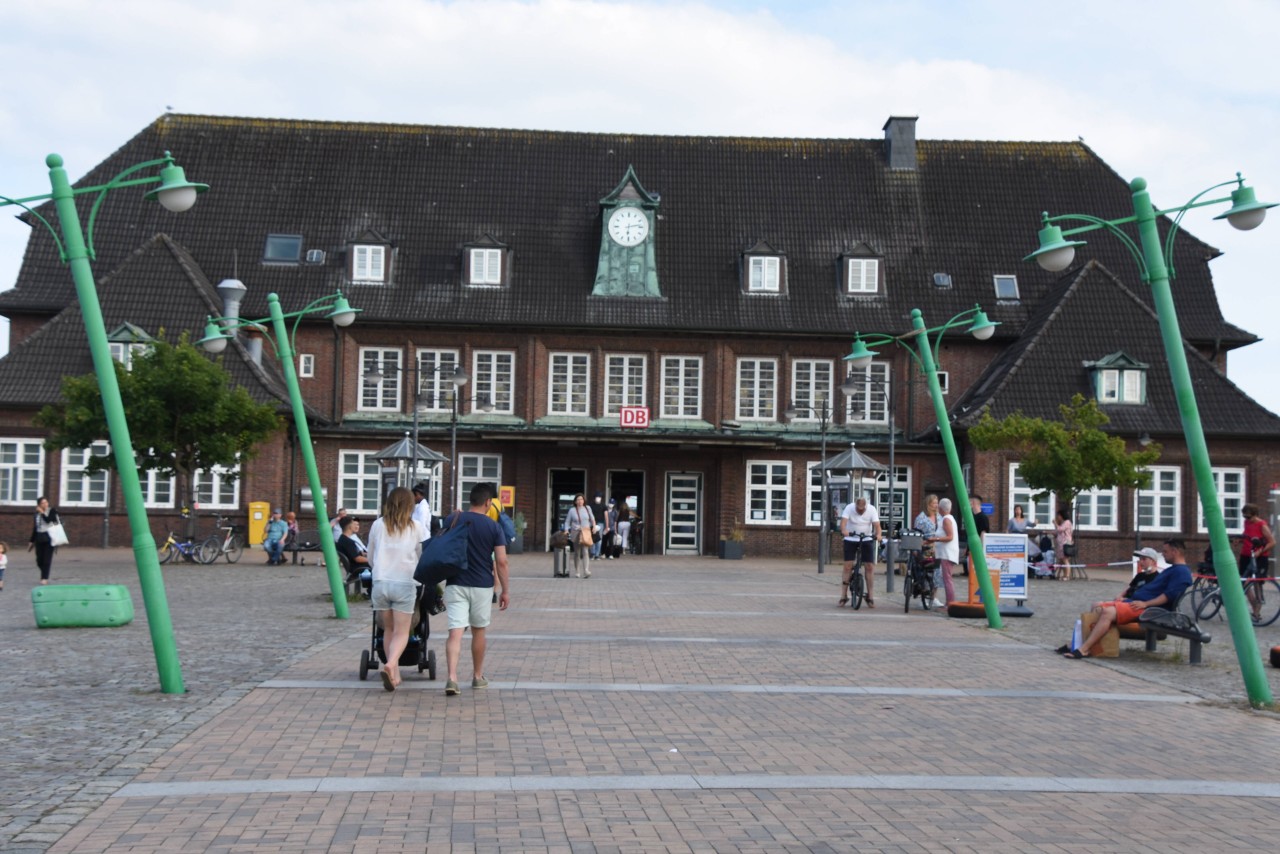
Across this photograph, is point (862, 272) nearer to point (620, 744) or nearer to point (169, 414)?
point (169, 414)

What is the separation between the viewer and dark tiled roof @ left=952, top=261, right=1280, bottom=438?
4191cm

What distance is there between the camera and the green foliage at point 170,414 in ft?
108

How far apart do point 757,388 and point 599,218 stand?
7786 mm

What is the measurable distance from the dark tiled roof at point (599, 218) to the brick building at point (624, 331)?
0.10m

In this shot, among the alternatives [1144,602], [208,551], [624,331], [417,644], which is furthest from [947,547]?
[624,331]

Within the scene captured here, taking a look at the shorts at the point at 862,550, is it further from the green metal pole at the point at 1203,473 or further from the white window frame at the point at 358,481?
the white window frame at the point at 358,481

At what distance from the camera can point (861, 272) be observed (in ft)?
151

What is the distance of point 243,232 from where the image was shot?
1828 inches

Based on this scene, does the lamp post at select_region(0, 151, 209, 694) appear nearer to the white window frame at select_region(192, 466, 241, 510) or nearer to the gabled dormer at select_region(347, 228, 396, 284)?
the white window frame at select_region(192, 466, 241, 510)

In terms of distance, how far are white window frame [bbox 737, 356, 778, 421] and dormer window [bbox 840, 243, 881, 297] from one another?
11.5 feet

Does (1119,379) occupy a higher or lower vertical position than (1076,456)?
higher

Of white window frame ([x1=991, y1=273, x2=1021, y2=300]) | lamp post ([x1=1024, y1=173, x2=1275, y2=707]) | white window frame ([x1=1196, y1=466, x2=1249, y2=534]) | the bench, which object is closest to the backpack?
lamp post ([x1=1024, y1=173, x2=1275, y2=707])

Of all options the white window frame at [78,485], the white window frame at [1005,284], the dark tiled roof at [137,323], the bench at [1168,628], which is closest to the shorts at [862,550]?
the bench at [1168,628]

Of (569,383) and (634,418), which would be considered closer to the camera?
(634,418)
